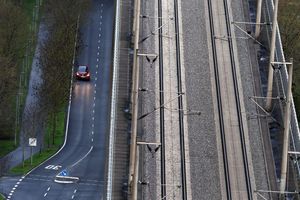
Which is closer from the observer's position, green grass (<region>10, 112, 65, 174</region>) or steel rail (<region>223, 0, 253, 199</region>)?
steel rail (<region>223, 0, 253, 199</region>)

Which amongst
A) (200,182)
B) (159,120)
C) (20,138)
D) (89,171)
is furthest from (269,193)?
(20,138)

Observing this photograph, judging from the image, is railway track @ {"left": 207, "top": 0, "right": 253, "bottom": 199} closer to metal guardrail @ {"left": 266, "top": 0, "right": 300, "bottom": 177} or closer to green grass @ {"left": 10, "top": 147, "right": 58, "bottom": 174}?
metal guardrail @ {"left": 266, "top": 0, "right": 300, "bottom": 177}

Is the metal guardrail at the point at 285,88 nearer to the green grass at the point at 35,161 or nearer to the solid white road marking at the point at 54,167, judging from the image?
the solid white road marking at the point at 54,167

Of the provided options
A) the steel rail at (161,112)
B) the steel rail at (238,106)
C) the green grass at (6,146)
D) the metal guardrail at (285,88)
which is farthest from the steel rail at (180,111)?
the green grass at (6,146)

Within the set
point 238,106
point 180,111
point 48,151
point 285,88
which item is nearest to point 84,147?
point 48,151

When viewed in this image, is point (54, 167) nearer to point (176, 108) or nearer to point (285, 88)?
point (176, 108)

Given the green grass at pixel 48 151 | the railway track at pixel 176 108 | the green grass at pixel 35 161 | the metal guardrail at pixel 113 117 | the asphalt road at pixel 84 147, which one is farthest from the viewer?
the green grass at pixel 48 151

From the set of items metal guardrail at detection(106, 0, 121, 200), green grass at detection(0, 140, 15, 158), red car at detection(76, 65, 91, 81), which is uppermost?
red car at detection(76, 65, 91, 81)

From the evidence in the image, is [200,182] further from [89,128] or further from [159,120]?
[89,128]

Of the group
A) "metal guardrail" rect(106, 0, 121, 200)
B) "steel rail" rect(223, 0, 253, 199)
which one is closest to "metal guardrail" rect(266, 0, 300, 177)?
"steel rail" rect(223, 0, 253, 199)
